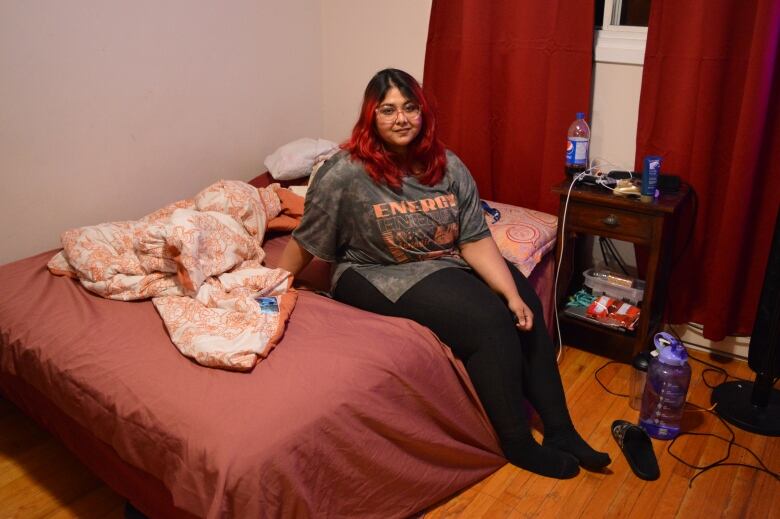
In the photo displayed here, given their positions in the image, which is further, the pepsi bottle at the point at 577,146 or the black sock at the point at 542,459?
the pepsi bottle at the point at 577,146

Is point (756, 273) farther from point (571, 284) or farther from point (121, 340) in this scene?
point (121, 340)

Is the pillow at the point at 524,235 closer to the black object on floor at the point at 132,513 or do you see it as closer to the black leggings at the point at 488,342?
the black leggings at the point at 488,342

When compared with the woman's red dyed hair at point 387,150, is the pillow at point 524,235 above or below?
below

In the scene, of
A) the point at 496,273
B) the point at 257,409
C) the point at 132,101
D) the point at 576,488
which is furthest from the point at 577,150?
the point at 132,101

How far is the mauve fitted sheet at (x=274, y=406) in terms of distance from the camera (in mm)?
1356

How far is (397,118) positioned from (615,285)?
106cm

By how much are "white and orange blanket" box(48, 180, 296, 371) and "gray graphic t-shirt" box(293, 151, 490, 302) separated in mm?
178

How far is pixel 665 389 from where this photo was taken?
6.36ft

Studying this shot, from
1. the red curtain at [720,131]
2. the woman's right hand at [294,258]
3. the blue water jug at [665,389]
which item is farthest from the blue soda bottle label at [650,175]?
the woman's right hand at [294,258]

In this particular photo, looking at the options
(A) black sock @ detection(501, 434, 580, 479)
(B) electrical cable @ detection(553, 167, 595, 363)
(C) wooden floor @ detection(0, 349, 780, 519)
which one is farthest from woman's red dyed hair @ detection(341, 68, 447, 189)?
(C) wooden floor @ detection(0, 349, 780, 519)

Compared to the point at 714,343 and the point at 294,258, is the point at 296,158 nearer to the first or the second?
the point at 294,258

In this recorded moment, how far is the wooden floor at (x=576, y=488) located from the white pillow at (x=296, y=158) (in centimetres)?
125

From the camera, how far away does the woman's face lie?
1844 mm

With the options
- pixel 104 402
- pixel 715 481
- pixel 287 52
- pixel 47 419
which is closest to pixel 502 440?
pixel 715 481
